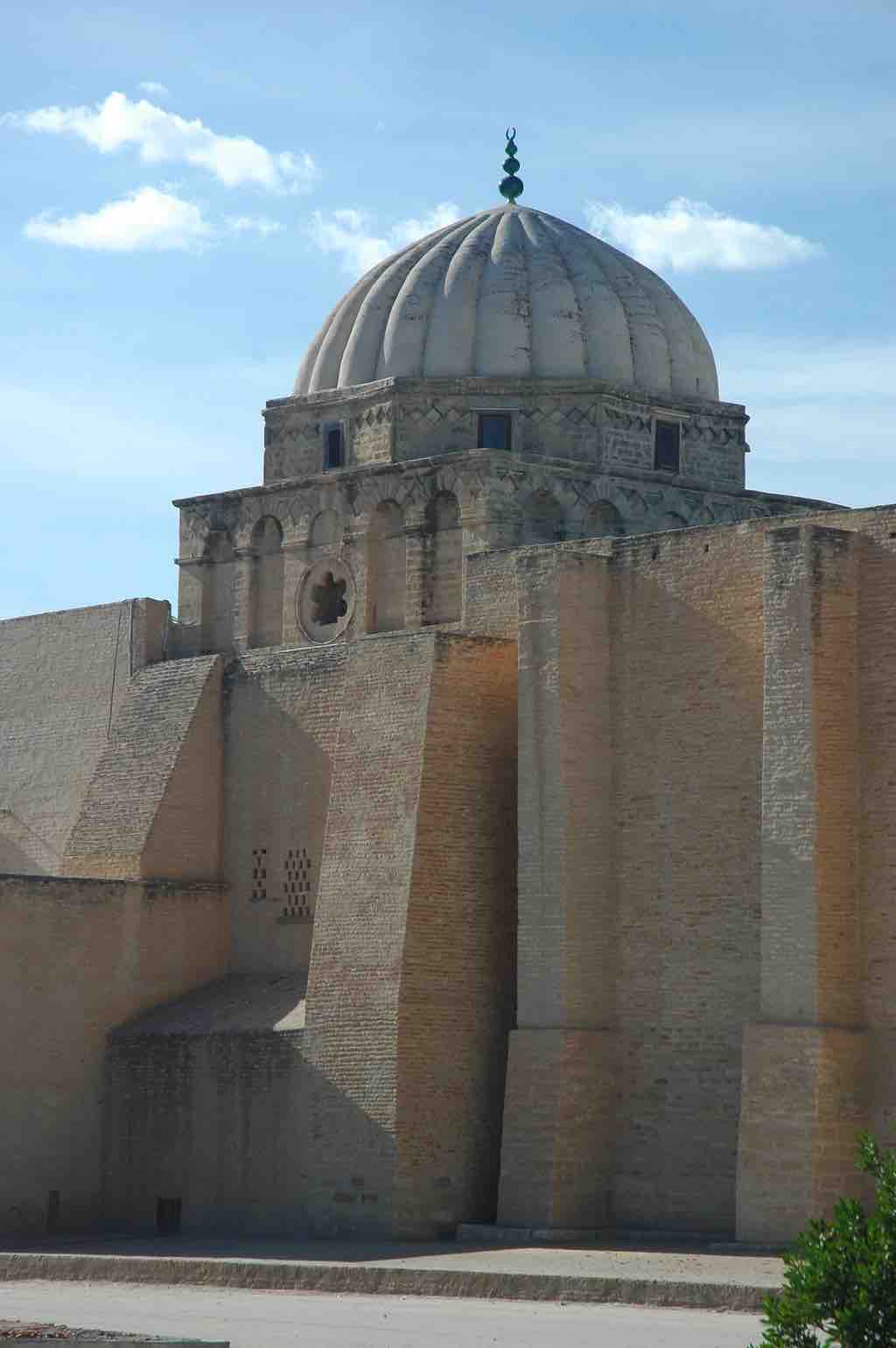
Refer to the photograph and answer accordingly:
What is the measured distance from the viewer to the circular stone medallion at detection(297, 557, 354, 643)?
2531 cm

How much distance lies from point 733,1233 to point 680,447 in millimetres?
8500

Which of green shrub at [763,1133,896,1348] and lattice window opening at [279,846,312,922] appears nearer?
green shrub at [763,1133,896,1348]

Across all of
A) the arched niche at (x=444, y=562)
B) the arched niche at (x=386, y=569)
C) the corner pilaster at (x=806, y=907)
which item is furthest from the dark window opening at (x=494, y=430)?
the corner pilaster at (x=806, y=907)

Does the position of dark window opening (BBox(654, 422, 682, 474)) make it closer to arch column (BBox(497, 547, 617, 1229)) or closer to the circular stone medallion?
the circular stone medallion

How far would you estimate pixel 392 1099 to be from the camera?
20781 millimetres

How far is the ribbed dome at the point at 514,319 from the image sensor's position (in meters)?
25.3

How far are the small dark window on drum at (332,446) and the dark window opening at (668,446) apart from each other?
2859 millimetres

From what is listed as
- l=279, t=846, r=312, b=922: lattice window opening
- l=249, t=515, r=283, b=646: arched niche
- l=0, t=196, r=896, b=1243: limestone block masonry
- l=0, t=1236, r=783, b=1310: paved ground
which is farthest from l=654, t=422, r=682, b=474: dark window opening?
l=0, t=1236, r=783, b=1310: paved ground

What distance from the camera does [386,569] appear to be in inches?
982

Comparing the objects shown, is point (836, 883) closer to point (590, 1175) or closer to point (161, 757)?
point (590, 1175)

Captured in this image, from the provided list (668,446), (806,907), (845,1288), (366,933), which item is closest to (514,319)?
(668,446)

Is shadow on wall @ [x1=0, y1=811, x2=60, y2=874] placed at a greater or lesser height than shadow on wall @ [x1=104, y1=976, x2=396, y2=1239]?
greater

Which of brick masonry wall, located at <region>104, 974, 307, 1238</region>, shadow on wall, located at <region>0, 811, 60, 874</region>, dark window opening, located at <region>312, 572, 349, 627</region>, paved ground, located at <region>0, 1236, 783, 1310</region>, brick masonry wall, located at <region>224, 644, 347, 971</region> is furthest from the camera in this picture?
shadow on wall, located at <region>0, 811, 60, 874</region>

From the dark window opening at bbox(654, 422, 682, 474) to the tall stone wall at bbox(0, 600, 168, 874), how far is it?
475cm
